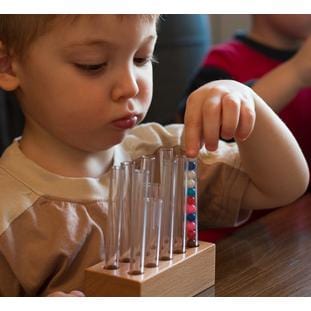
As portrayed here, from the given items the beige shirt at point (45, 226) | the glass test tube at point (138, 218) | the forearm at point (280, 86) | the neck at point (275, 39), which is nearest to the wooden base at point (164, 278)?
the glass test tube at point (138, 218)

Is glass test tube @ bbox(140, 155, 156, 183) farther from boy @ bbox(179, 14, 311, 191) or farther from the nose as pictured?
boy @ bbox(179, 14, 311, 191)

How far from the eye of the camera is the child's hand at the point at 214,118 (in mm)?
727

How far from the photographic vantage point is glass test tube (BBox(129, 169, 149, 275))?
2.25 feet

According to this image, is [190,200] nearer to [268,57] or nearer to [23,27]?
[23,27]

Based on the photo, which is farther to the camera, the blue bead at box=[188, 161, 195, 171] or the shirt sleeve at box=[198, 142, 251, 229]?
the shirt sleeve at box=[198, 142, 251, 229]

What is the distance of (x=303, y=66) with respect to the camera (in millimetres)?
1085

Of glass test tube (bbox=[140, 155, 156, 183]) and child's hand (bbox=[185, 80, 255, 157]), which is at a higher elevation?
child's hand (bbox=[185, 80, 255, 157])

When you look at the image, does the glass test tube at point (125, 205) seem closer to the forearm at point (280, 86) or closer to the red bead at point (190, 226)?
the red bead at point (190, 226)

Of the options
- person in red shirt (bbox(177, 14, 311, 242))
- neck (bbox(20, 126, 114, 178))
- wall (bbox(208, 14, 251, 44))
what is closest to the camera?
neck (bbox(20, 126, 114, 178))

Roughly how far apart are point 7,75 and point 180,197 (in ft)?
0.81

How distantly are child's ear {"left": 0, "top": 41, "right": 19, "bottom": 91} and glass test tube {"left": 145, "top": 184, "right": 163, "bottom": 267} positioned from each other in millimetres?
222

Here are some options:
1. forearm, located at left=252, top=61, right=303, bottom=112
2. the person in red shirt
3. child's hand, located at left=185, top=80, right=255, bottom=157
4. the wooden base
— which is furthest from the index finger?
the person in red shirt

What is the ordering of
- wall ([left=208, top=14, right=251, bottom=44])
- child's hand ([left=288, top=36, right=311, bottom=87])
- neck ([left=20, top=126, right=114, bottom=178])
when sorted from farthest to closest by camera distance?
wall ([left=208, top=14, right=251, bottom=44]) < child's hand ([left=288, top=36, right=311, bottom=87]) < neck ([left=20, top=126, right=114, bottom=178])
